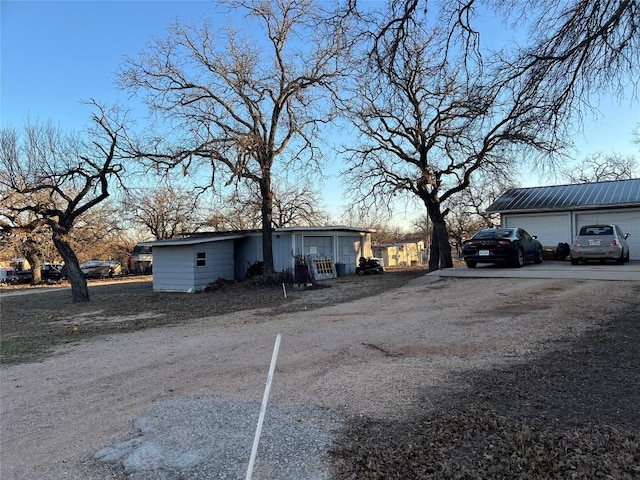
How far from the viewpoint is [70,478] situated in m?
3.29

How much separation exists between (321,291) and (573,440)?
13.3 metres

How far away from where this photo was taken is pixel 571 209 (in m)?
19.9

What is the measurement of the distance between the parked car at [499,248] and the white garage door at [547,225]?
4895 millimetres

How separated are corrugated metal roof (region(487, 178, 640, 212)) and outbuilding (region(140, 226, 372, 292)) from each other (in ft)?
27.4

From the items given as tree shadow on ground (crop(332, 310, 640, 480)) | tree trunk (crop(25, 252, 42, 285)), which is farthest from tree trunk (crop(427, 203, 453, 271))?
tree trunk (crop(25, 252, 42, 285))

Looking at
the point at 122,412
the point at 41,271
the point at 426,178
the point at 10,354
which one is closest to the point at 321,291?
the point at 426,178

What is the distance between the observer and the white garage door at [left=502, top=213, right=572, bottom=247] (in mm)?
20438

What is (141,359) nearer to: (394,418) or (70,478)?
(70,478)

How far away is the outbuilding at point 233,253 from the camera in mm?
20453

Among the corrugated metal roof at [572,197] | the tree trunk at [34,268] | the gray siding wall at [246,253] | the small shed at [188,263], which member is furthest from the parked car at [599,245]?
the tree trunk at [34,268]

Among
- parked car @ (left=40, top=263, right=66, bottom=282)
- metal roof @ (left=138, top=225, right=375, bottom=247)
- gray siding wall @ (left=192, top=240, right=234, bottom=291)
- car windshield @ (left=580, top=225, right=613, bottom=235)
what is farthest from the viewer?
parked car @ (left=40, top=263, right=66, bottom=282)

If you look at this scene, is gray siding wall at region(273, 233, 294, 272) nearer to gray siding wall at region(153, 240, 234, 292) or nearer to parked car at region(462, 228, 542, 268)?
gray siding wall at region(153, 240, 234, 292)

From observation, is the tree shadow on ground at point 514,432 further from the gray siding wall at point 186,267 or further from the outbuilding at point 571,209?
the gray siding wall at point 186,267

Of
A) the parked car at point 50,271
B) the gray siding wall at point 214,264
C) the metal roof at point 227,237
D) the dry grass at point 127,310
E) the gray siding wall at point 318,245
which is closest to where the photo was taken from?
the dry grass at point 127,310
